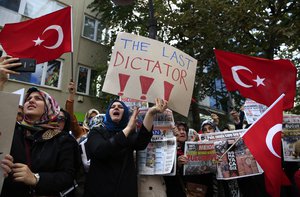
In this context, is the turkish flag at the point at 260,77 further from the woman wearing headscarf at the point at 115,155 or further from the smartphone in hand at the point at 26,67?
the smartphone in hand at the point at 26,67

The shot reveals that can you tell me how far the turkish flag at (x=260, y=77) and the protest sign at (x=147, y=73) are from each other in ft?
5.53

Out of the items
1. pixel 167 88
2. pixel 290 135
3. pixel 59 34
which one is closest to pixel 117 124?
pixel 167 88

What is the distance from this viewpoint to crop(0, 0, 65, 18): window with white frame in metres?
12.3

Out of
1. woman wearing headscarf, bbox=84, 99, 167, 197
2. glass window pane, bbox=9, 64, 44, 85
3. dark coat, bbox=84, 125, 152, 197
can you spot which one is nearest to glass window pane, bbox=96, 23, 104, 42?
glass window pane, bbox=9, 64, 44, 85

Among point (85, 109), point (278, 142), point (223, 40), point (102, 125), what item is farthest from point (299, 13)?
point (85, 109)

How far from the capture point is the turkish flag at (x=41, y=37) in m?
4.77

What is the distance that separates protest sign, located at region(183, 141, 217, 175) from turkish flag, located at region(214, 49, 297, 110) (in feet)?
4.37

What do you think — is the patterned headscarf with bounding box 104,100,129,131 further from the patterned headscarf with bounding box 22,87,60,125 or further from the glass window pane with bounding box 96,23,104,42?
the glass window pane with bounding box 96,23,104,42

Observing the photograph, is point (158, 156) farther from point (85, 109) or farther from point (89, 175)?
point (85, 109)

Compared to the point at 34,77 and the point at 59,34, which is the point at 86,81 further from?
the point at 59,34

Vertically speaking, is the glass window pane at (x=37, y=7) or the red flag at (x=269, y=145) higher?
the glass window pane at (x=37, y=7)

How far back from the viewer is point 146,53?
2971 millimetres

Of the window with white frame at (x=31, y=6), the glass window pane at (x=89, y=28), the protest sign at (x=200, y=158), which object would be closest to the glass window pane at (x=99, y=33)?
the glass window pane at (x=89, y=28)

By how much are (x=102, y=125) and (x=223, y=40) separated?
245 inches
